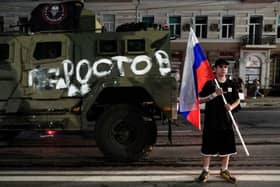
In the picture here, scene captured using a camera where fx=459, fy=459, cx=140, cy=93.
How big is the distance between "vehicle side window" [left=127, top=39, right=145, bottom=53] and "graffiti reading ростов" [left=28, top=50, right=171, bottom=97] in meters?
0.13

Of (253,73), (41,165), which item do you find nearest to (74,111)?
(41,165)

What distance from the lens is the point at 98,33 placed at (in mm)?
8086

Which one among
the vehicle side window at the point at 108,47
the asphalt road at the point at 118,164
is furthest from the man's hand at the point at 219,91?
the vehicle side window at the point at 108,47

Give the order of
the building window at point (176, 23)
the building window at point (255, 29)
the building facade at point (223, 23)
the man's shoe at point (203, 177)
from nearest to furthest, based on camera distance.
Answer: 1. the man's shoe at point (203, 177)
2. the building facade at point (223, 23)
3. the building window at point (255, 29)
4. the building window at point (176, 23)

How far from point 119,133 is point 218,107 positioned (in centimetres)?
225

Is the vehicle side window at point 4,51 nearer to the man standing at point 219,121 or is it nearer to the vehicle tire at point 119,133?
the vehicle tire at point 119,133

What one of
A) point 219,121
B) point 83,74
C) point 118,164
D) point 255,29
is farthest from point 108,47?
point 255,29

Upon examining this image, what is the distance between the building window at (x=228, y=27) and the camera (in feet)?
122

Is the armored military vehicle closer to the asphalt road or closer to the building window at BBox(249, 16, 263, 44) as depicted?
the asphalt road

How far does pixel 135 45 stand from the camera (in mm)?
8086

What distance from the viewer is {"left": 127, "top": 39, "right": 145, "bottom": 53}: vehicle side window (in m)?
8.06

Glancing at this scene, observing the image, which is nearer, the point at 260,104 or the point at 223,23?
the point at 260,104

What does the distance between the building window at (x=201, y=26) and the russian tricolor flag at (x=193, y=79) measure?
30663 mm

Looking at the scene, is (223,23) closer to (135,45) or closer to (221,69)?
(135,45)
